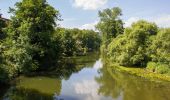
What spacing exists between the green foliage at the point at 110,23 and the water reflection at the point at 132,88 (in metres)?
52.5

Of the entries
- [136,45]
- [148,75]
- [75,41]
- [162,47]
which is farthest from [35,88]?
[75,41]

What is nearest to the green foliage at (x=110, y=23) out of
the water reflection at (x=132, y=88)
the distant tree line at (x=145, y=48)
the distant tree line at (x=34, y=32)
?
the distant tree line at (x=145, y=48)

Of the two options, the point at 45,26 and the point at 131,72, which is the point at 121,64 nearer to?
the point at 131,72

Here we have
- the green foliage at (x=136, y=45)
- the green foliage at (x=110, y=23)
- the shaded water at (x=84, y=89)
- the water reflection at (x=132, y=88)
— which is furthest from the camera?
the green foliage at (x=110, y=23)

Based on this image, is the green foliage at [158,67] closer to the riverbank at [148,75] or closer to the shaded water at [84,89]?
the riverbank at [148,75]

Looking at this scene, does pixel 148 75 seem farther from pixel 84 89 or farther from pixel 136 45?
pixel 84 89

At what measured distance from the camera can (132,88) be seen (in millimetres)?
34688

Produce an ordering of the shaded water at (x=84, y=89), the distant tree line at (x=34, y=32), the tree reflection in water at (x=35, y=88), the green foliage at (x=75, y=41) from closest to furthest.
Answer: the tree reflection in water at (x=35, y=88)
the shaded water at (x=84, y=89)
the distant tree line at (x=34, y=32)
the green foliage at (x=75, y=41)

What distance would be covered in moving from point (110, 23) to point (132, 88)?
62444 millimetres

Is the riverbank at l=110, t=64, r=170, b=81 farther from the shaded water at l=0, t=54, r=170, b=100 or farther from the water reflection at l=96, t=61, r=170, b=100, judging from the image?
the shaded water at l=0, t=54, r=170, b=100

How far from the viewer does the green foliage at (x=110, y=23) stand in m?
94.5

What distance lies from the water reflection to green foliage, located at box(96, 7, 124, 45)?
2066 inches

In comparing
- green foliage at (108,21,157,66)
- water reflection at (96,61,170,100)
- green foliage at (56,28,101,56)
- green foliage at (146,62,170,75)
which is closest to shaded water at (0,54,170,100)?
water reflection at (96,61,170,100)

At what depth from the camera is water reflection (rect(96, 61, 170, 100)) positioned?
30.0 meters
